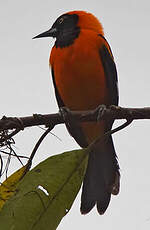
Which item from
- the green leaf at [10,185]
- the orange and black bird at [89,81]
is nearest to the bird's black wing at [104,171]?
the orange and black bird at [89,81]

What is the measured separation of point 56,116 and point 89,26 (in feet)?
6.41

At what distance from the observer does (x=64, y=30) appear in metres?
3.18

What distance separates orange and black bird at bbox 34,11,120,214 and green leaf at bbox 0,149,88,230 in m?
1.28

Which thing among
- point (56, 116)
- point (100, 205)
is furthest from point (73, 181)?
point (100, 205)


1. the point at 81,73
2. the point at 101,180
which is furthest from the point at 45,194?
the point at 81,73

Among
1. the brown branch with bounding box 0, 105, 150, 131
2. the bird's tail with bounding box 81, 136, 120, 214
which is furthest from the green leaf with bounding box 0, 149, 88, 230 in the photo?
the bird's tail with bounding box 81, 136, 120, 214

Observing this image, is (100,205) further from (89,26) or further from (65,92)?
(89,26)

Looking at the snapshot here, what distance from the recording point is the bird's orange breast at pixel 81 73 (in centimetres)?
279

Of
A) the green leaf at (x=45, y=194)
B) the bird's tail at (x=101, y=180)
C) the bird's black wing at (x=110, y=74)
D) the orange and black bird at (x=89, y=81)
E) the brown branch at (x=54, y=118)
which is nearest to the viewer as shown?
the green leaf at (x=45, y=194)

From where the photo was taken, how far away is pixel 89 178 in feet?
8.40

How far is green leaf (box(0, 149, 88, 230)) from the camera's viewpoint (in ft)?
3.57

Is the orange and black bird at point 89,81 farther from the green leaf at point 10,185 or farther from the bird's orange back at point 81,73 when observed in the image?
the green leaf at point 10,185

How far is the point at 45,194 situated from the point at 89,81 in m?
1.68

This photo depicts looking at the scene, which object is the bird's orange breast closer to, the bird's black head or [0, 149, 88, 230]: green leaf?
the bird's black head
